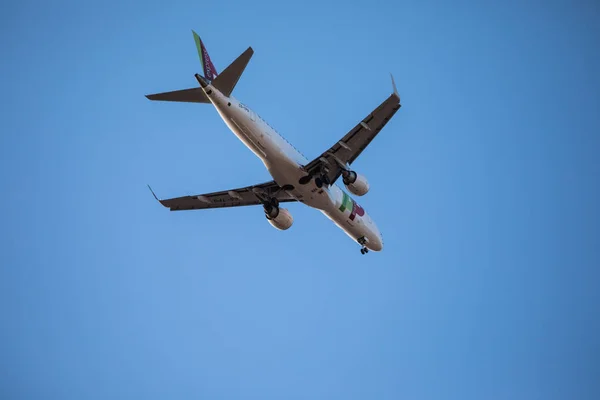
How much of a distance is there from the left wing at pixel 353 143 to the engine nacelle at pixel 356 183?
1.98 feet

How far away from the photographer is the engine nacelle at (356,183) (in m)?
37.8

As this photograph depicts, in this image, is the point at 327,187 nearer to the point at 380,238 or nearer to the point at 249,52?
the point at 380,238

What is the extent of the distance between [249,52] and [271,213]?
12.1 metres

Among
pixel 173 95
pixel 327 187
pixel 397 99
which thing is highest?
pixel 397 99

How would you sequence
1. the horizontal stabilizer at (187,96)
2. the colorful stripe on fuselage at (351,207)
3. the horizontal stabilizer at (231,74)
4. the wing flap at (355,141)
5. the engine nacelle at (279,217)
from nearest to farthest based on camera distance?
the horizontal stabilizer at (231,74) < the horizontal stabilizer at (187,96) < the wing flap at (355,141) < the engine nacelle at (279,217) < the colorful stripe on fuselage at (351,207)

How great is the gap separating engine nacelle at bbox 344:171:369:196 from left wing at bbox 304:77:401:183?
603 mm

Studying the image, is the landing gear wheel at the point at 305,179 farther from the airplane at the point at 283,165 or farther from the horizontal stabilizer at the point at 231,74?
the horizontal stabilizer at the point at 231,74

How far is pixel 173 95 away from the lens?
108 feet

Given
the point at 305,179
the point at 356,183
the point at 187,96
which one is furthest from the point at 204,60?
the point at 356,183

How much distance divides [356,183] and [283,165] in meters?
→ 4.24

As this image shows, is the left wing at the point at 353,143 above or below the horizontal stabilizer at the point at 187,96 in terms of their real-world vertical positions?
above

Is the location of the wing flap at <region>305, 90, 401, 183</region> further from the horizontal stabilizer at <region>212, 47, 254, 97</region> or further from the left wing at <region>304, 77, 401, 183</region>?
the horizontal stabilizer at <region>212, 47, 254, 97</region>

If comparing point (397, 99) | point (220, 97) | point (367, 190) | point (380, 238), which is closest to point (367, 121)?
point (397, 99)

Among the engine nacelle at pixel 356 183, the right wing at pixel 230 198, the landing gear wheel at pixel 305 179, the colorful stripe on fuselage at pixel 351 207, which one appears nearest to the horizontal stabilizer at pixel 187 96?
the landing gear wheel at pixel 305 179
